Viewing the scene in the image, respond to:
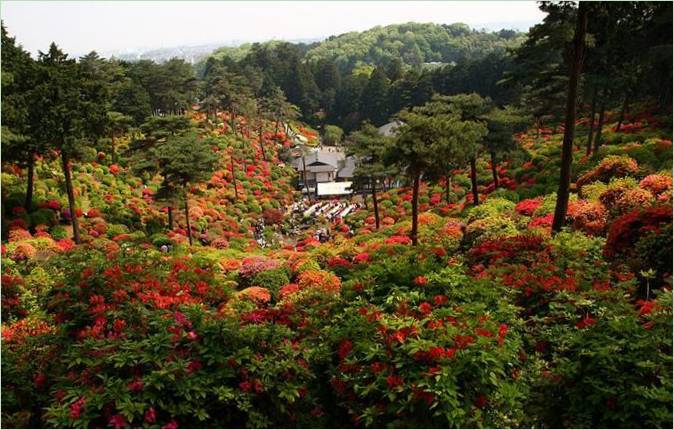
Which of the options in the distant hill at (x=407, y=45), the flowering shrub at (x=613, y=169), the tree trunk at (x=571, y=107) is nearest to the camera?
the tree trunk at (x=571, y=107)

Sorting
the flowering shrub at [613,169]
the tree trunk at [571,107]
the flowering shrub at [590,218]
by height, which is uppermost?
the tree trunk at [571,107]

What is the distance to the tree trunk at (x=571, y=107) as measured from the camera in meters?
12.4

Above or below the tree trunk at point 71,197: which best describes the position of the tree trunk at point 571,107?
above

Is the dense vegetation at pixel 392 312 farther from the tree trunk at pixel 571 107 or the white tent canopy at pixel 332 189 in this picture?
the white tent canopy at pixel 332 189

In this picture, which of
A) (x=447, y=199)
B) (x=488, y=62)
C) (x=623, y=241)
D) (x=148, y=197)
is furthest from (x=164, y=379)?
(x=488, y=62)

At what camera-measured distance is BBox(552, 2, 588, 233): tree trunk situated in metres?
12.4

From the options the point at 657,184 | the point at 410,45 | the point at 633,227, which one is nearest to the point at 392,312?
the point at 633,227

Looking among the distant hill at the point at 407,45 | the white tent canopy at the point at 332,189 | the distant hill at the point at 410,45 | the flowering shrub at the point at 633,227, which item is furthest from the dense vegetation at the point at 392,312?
the distant hill at the point at 410,45

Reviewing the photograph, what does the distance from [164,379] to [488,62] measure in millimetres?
73822

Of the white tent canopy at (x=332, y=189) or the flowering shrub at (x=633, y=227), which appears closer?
the flowering shrub at (x=633, y=227)

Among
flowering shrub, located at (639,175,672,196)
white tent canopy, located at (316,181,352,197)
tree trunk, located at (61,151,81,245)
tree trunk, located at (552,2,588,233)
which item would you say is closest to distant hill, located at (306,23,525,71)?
white tent canopy, located at (316,181,352,197)

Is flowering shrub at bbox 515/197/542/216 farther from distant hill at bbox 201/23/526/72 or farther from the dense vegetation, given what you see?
distant hill at bbox 201/23/526/72

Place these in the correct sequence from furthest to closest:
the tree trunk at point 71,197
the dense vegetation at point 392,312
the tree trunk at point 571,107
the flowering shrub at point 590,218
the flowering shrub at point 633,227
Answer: the tree trunk at point 71,197 < the flowering shrub at point 590,218 < the tree trunk at point 571,107 < the flowering shrub at point 633,227 < the dense vegetation at point 392,312

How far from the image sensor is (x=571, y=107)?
13102 millimetres
